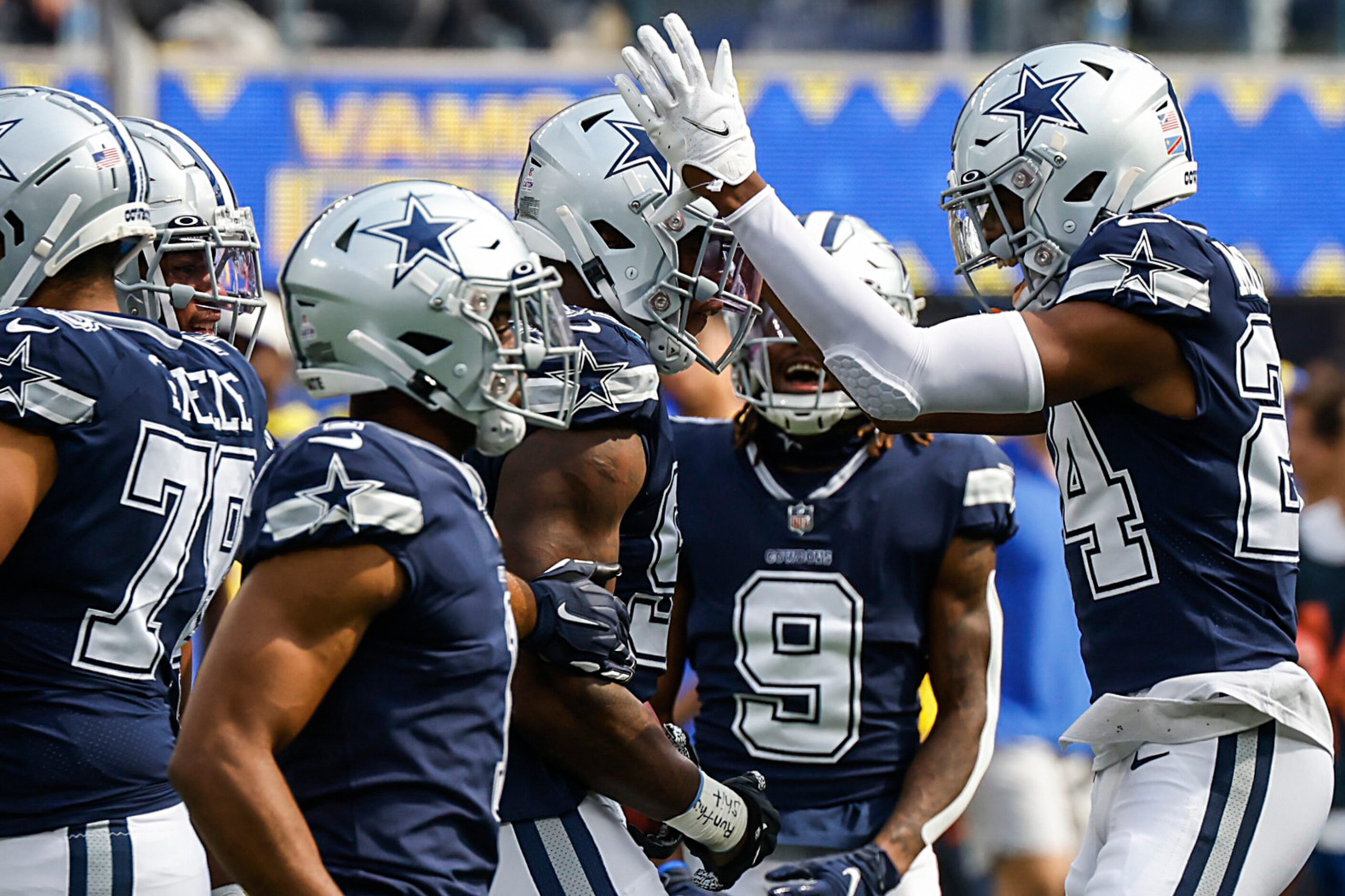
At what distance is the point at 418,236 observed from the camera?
258cm

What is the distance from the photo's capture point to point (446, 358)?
257 cm

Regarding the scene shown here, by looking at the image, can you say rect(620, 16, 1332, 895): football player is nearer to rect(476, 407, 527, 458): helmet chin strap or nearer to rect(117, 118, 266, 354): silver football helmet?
rect(476, 407, 527, 458): helmet chin strap

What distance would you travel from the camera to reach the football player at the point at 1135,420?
125 inches

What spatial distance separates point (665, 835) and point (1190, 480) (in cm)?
112

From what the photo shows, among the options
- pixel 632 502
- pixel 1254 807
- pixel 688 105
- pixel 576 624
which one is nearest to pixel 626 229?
pixel 688 105

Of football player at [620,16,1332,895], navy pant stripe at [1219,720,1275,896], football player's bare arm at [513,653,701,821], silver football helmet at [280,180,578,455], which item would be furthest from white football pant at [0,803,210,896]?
navy pant stripe at [1219,720,1275,896]

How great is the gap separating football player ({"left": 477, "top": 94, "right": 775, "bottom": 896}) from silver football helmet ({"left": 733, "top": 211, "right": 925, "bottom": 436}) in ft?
2.51

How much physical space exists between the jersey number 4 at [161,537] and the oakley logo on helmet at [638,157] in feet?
3.04

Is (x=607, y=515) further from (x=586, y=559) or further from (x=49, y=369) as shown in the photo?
(x=49, y=369)

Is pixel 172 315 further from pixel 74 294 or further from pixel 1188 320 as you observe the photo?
pixel 1188 320

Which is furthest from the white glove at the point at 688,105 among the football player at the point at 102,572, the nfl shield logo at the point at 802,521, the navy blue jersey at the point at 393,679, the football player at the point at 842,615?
the nfl shield logo at the point at 802,521

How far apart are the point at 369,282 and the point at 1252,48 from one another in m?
7.99

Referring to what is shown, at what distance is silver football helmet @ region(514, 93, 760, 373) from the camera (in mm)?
3580

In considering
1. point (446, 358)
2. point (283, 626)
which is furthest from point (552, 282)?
point (283, 626)
